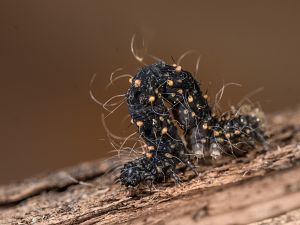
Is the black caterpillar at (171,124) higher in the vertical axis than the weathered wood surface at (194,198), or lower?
higher

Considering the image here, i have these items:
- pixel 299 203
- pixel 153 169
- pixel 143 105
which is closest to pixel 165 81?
pixel 143 105

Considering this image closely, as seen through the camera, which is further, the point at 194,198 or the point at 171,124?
the point at 171,124

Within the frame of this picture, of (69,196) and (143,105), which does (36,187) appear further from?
(143,105)

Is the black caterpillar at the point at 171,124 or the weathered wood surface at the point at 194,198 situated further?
the black caterpillar at the point at 171,124

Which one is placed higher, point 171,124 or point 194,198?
point 171,124
